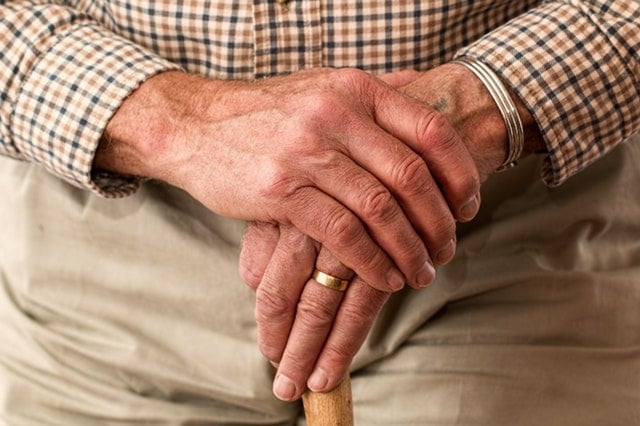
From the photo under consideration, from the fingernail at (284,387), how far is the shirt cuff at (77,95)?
13.1 inches

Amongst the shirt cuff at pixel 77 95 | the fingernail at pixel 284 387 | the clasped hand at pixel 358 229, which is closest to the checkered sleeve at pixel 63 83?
the shirt cuff at pixel 77 95

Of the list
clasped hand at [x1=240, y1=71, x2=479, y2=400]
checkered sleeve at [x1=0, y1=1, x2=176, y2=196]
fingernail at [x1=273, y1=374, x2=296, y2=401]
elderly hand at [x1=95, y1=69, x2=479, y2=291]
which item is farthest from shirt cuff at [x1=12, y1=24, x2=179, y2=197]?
fingernail at [x1=273, y1=374, x2=296, y2=401]

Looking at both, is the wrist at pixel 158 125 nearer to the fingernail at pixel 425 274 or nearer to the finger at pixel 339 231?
the finger at pixel 339 231

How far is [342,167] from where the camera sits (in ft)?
3.10

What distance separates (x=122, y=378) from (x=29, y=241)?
23cm

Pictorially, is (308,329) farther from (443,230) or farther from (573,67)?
(573,67)

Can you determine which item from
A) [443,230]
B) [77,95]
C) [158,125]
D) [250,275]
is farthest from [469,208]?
[77,95]

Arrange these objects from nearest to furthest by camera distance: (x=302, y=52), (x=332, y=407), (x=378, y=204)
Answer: (x=378, y=204) → (x=332, y=407) → (x=302, y=52)

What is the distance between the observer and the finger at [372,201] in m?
0.94

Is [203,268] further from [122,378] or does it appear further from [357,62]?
[357,62]

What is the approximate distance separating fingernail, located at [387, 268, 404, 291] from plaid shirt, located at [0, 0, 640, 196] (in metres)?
0.25

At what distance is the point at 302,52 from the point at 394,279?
1.10 ft

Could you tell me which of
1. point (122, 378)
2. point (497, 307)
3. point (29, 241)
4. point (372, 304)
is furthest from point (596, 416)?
point (29, 241)

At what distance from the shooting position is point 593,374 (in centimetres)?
117
